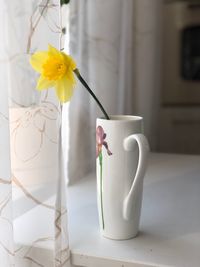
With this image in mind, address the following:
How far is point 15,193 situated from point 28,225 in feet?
0.18

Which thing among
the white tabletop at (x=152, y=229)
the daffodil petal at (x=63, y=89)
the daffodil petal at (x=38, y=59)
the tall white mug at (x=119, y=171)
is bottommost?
the white tabletop at (x=152, y=229)

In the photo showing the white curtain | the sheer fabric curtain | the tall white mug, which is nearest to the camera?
the sheer fabric curtain

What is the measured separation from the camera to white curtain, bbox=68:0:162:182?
98 centimetres

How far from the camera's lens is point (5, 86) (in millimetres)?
457

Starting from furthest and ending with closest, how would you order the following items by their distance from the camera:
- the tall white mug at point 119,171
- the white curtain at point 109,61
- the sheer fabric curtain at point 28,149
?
the white curtain at point 109,61
the tall white mug at point 119,171
the sheer fabric curtain at point 28,149

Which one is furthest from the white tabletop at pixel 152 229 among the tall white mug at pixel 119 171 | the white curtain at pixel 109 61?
the white curtain at pixel 109 61

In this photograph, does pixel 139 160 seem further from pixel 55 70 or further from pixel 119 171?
pixel 55 70

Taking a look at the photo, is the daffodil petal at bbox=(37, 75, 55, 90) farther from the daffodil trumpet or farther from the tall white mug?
the tall white mug

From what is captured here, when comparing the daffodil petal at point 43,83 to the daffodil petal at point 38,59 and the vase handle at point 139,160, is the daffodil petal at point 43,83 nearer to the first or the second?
the daffodil petal at point 38,59

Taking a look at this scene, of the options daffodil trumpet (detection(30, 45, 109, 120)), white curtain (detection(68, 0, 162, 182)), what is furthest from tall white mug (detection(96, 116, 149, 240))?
white curtain (detection(68, 0, 162, 182))

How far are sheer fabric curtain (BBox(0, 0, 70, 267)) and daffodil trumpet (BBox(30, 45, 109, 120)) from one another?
14 mm

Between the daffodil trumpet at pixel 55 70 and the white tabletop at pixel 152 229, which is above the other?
the daffodil trumpet at pixel 55 70

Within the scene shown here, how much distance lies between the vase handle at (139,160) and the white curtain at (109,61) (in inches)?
15.7

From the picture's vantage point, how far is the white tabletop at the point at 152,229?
21.6 inches
